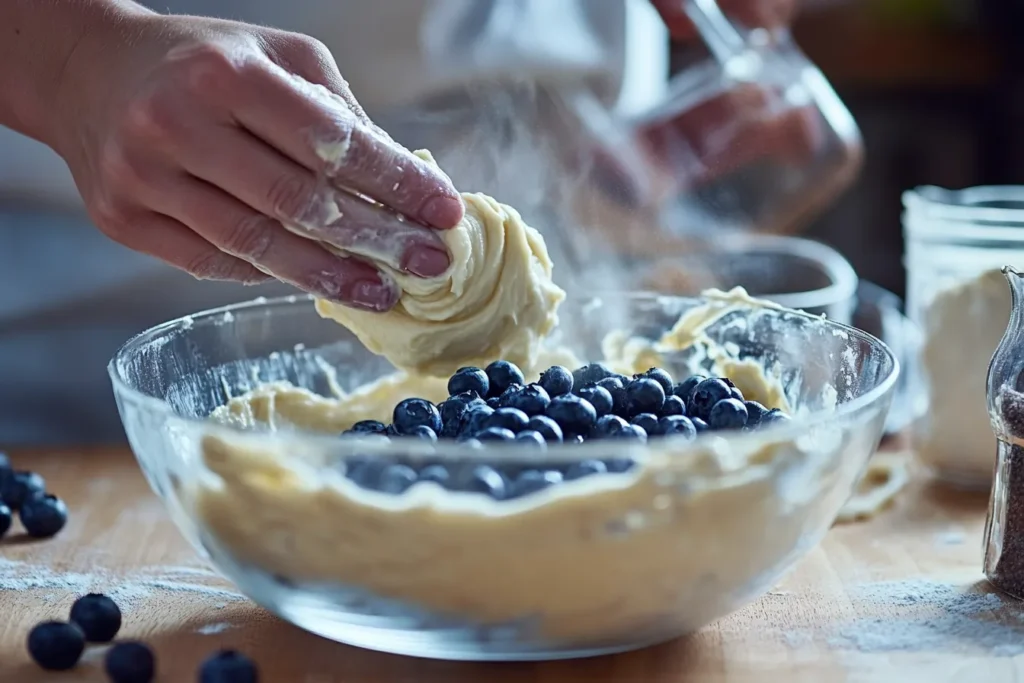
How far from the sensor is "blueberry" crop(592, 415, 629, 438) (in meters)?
0.96

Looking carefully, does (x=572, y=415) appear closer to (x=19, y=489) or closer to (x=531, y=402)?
(x=531, y=402)

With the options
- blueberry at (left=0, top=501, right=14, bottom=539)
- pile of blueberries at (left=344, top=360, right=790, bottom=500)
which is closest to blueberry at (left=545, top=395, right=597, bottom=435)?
pile of blueberries at (left=344, top=360, right=790, bottom=500)

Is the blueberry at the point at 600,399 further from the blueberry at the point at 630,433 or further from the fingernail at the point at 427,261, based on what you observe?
the fingernail at the point at 427,261

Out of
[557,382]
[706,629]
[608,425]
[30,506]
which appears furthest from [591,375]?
[30,506]

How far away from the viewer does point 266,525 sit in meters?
0.84

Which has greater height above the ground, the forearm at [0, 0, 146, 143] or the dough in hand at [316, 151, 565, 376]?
the forearm at [0, 0, 146, 143]

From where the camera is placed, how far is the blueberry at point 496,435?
3.01 ft

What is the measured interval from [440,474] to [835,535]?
62 cm

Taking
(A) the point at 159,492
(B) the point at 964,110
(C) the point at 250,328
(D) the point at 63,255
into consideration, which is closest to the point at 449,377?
(C) the point at 250,328

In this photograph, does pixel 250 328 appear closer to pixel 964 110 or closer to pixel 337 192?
pixel 337 192

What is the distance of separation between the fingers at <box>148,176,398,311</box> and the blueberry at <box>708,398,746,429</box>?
321 millimetres

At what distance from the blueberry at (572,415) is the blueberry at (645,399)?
7 centimetres

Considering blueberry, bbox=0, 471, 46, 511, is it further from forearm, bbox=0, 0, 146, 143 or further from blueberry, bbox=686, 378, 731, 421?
blueberry, bbox=686, 378, 731, 421

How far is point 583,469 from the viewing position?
779mm
